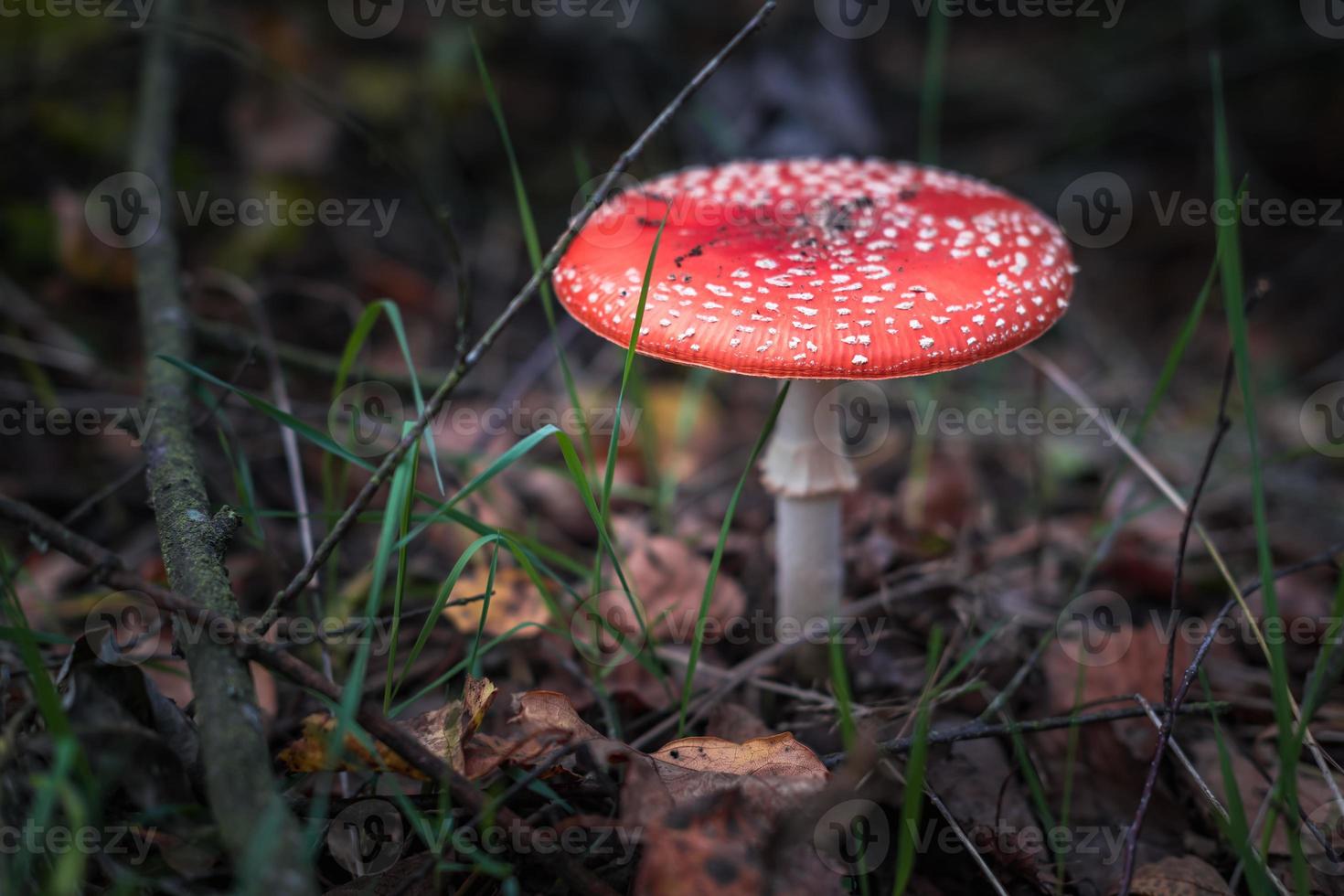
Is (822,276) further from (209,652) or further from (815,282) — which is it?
(209,652)

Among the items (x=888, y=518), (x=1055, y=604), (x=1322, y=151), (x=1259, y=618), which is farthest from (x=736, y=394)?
(x=1322, y=151)

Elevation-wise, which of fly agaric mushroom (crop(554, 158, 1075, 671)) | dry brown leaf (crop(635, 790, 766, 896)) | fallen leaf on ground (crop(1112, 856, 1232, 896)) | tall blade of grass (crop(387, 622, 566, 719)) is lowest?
fallen leaf on ground (crop(1112, 856, 1232, 896))

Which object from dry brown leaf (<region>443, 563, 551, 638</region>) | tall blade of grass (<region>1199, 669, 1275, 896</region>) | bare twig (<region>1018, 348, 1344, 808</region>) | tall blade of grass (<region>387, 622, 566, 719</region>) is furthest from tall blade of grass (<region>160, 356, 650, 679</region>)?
bare twig (<region>1018, 348, 1344, 808</region>)

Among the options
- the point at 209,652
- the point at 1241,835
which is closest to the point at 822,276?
the point at 1241,835

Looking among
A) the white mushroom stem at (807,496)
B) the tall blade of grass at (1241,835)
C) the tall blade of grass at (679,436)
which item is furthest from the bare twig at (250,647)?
the tall blade of grass at (679,436)

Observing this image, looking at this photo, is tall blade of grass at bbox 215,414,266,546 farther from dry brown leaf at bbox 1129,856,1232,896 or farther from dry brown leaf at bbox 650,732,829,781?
dry brown leaf at bbox 1129,856,1232,896

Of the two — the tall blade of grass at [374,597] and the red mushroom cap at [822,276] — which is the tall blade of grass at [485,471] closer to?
the tall blade of grass at [374,597]
